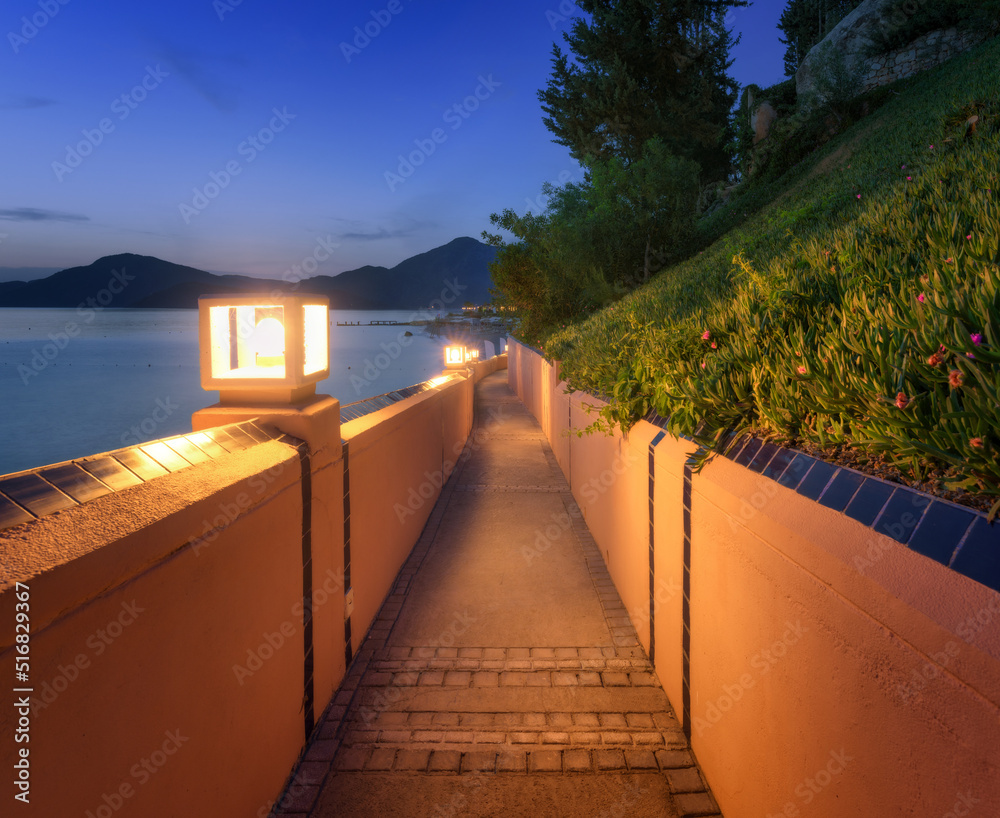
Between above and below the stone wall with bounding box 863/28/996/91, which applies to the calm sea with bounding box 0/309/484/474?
below

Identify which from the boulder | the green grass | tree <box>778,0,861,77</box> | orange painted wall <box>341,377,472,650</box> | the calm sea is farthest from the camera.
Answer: the calm sea

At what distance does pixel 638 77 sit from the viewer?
2736 cm

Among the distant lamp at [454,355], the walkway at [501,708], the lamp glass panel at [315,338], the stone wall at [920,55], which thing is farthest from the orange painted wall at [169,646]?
the stone wall at [920,55]

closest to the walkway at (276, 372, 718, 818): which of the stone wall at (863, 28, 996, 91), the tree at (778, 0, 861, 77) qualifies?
the stone wall at (863, 28, 996, 91)

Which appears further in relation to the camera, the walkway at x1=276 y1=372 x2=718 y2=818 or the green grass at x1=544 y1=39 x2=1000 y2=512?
the walkway at x1=276 y1=372 x2=718 y2=818

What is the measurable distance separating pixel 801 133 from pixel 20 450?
57.5 metres

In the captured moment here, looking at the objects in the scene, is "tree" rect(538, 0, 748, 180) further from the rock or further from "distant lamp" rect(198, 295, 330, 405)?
"distant lamp" rect(198, 295, 330, 405)

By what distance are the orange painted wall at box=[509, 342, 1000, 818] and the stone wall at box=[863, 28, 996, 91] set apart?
2871 centimetres

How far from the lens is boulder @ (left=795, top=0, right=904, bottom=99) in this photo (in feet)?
79.0

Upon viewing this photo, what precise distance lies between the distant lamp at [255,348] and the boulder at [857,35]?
29829mm

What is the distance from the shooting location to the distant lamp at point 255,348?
3.52 meters

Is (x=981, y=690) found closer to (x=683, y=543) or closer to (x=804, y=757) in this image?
(x=804, y=757)

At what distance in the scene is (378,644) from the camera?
4.43 m

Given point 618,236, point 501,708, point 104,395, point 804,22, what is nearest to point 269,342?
point 501,708
